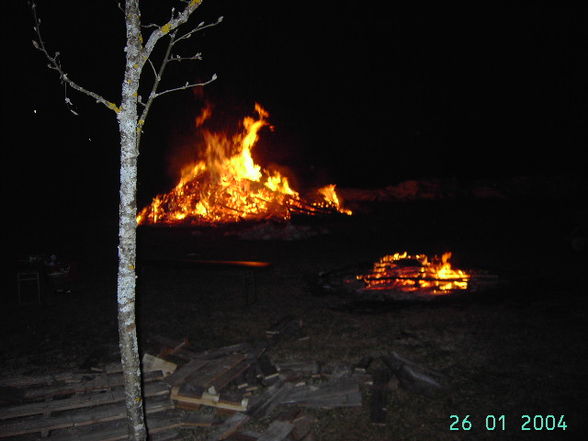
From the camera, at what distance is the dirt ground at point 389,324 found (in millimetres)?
5340

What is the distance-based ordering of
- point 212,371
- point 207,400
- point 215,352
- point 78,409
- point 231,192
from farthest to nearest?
point 231,192 < point 215,352 < point 212,371 < point 207,400 < point 78,409

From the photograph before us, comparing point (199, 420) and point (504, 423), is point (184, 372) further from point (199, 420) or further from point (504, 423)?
point (504, 423)

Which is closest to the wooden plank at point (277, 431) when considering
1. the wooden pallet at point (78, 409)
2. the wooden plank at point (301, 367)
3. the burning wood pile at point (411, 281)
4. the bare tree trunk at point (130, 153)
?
the wooden pallet at point (78, 409)

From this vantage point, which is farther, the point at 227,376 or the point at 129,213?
the point at 227,376

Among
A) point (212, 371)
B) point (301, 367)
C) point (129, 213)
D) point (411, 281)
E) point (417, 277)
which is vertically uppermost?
point (129, 213)

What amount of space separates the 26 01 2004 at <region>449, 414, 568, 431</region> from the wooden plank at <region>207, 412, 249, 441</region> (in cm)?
237

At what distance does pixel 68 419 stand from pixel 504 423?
16.2 feet

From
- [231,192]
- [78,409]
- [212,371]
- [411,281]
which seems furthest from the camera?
[231,192]

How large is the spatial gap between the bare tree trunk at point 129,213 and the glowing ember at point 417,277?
6.95 metres

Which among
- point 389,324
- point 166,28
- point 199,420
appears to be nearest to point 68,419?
point 199,420

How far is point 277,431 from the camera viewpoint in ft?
15.7

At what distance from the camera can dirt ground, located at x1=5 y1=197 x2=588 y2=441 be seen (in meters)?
5.34

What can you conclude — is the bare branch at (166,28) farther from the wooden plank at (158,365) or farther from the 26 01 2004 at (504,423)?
the 26 01 2004 at (504,423)

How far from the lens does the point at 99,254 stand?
15.2 meters
